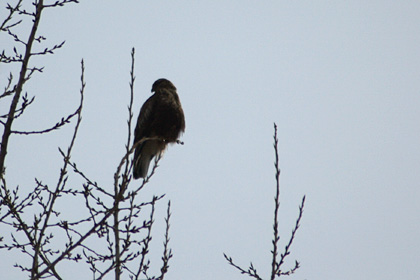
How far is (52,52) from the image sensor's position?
3.66 m

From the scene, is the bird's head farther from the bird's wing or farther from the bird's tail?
the bird's tail

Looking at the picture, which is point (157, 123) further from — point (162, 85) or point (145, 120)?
point (162, 85)

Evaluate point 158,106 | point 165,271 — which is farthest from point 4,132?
point 158,106

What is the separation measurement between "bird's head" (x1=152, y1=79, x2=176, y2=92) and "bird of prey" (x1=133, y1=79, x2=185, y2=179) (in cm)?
14

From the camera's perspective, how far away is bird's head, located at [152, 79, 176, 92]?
8.52 metres

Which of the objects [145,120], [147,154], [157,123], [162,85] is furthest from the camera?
[162,85]

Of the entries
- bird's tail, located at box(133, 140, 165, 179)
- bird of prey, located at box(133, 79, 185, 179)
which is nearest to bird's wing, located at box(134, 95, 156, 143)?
bird of prey, located at box(133, 79, 185, 179)

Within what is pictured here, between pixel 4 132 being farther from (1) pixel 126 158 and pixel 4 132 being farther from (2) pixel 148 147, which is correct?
(2) pixel 148 147

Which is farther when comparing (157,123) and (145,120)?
(145,120)

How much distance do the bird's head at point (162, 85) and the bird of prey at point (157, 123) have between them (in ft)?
0.45

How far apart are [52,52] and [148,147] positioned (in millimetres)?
4718

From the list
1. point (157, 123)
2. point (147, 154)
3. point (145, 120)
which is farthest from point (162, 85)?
point (147, 154)

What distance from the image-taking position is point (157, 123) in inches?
304

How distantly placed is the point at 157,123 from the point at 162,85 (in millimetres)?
1045
